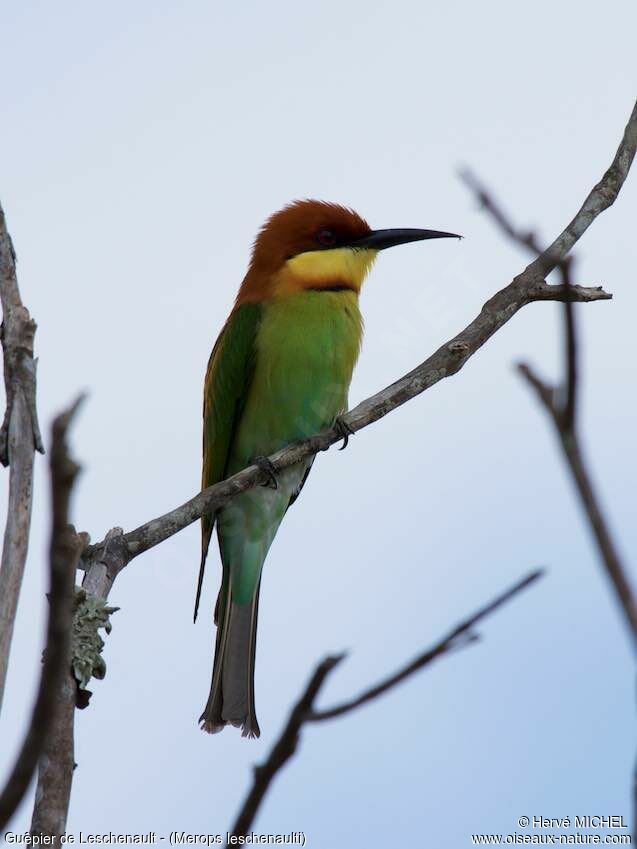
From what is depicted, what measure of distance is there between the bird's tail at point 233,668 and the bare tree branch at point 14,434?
188 centimetres

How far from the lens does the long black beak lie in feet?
13.8

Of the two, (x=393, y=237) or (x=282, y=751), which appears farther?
(x=393, y=237)

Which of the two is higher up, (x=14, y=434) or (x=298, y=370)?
(x=298, y=370)

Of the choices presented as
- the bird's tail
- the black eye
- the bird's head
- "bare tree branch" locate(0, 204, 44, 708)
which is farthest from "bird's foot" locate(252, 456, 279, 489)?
"bare tree branch" locate(0, 204, 44, 708)

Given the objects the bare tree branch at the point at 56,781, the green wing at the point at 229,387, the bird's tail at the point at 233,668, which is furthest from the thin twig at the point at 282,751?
the green wing at the point at 229,387

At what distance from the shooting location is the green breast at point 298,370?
3.86 meters

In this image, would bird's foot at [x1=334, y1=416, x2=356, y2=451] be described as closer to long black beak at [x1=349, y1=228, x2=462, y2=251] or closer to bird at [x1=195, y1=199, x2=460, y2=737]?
bird at [x1=195, y1=199, x2=460, y2=737]

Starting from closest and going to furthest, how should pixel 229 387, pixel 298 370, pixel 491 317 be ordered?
pixel 491 317, pixel 298 370, pixel 229 387

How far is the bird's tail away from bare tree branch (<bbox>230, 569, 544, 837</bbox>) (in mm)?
2726

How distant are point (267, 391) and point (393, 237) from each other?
82cm

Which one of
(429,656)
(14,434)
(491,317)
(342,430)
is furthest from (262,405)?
(429,656)

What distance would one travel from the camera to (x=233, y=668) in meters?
3.71

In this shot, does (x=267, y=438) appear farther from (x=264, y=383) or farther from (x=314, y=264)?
(x=314, y=264)

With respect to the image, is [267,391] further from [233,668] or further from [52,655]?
[52,655]
